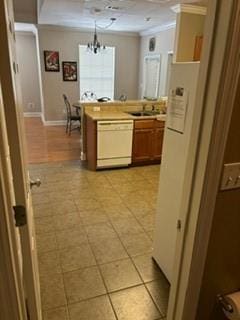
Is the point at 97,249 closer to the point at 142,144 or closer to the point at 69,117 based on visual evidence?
the point at 142,144

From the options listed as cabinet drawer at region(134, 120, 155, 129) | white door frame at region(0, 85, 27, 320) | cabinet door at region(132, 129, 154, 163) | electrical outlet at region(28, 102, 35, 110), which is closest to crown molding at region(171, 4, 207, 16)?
cabinet drawer at region(134, 120, 155, 129)

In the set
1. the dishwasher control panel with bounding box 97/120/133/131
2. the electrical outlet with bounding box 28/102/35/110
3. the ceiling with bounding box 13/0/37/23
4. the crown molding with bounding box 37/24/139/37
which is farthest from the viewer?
the electrical outlet with bounding box 28/102/35/110

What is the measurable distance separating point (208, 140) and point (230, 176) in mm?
219

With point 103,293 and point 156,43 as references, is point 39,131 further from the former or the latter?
point 103,293

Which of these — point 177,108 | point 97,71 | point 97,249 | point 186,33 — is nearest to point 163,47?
point 186,33

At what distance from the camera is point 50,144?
5746 mm

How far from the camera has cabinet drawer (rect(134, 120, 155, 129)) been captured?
4.30 metres

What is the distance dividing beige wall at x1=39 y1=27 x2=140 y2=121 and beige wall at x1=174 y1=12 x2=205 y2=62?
327 centimetres

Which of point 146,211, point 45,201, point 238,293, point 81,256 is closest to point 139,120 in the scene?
point 146,211

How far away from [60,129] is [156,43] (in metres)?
3.52

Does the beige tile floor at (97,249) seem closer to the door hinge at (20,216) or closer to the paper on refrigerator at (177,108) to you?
the door hinge at (20,216)

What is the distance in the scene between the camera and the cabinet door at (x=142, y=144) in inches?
173

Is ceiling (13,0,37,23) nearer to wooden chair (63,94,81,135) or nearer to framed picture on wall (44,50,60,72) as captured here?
framed picture on wall (44,50,60,72)

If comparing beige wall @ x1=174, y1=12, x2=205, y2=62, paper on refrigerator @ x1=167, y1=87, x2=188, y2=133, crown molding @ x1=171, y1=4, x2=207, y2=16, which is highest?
crown molding @ x1=171, y1=4, x2=207, y2=16
